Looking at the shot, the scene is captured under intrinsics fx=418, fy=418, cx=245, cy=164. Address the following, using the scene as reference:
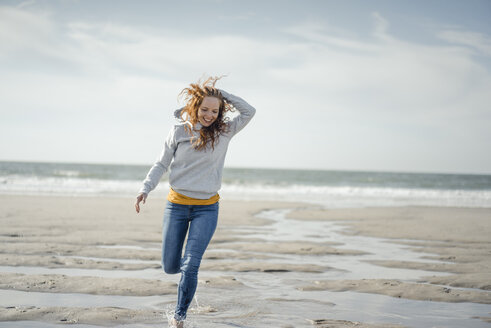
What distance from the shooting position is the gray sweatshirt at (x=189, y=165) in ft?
11.9

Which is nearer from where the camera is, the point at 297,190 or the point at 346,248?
the point at 346,248

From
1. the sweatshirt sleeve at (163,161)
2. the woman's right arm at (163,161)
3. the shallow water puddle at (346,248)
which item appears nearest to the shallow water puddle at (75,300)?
the woman's right arm at (163,161)

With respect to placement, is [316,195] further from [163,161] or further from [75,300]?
[163,161]

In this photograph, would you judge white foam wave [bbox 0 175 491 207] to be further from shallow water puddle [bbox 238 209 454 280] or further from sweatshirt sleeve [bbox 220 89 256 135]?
sweatshirt sleeve [bbox 220 89 256 135]

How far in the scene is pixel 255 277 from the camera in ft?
17.7

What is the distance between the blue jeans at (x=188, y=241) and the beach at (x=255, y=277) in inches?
16.2

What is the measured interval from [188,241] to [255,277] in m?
2.08

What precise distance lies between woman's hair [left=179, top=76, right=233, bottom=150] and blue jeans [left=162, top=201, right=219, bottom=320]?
1.89 ft

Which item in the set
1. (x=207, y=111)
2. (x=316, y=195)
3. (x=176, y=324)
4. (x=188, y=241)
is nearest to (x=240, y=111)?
(x=207, y=111)

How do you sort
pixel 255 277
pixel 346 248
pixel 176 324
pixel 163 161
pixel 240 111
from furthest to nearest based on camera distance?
1. pixel 346 248
2. pixel 255 277
3. pixel 240 111
4. pixel 163 161
5. pixel 176 324

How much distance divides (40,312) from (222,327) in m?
1.65

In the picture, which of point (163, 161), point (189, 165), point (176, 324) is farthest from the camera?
point (163, 161)

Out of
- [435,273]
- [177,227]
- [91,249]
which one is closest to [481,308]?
[435,273]

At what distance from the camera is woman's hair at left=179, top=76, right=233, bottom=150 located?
364 cm
